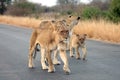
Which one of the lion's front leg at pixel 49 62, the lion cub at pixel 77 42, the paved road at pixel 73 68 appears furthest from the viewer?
the lion cub at pixel 77 42

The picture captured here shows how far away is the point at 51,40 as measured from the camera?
9805 millimetres

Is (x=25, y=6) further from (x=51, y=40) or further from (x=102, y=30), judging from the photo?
(x=51, y=40)

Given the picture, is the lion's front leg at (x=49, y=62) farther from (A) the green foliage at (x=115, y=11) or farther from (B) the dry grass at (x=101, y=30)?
(A) the green foliage at (x=115, y=11)

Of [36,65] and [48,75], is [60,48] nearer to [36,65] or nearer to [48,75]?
[48,75]

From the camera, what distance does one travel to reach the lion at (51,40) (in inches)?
368

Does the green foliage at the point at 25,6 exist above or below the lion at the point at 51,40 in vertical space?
below

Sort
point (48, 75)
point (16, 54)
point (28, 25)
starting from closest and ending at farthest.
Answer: point (48, 75) → point (16, 54) → point (28, 25)

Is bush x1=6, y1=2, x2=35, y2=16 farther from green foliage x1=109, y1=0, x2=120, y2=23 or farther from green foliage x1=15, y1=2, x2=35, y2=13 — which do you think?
green foliage x1=109, y1=0, x2=120, y2=23

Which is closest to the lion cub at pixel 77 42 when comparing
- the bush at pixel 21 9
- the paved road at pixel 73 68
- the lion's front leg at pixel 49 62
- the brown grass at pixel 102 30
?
the paved road at pixel 73 68

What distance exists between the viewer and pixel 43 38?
10.0m

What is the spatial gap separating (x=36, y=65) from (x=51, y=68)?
4.52ft

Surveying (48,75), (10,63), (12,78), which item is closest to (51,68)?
(48,75)

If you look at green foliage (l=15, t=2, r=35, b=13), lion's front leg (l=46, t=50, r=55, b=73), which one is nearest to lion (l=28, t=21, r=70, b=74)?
lion's front leg (l=46, t=50, r=55, b=73)

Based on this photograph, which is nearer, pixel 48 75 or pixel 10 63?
pixel 48 75
